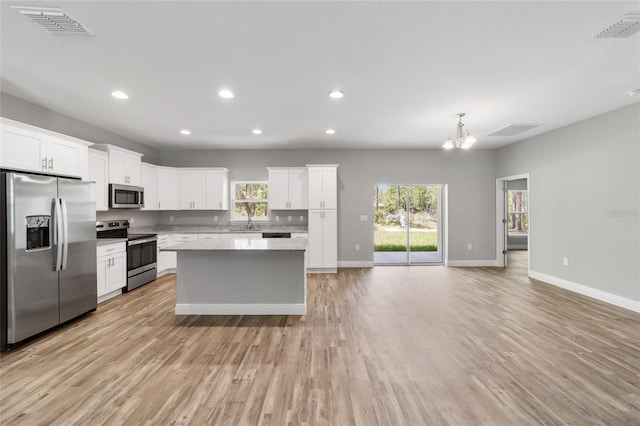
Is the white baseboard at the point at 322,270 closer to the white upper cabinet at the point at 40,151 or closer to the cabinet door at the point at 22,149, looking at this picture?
the white upper cabinet at the point at 40,151

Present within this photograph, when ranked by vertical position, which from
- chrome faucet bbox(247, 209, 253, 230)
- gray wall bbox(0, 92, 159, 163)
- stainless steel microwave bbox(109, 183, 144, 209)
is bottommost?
chrome faucet bbox(247, 209, 253, 230)

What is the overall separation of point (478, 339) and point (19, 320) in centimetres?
458

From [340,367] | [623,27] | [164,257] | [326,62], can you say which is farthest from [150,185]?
[623,27]

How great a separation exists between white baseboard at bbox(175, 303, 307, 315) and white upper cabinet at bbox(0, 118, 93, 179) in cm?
225

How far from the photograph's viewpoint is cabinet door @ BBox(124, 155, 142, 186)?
17.0 ft

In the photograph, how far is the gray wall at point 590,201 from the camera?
12.9 feet

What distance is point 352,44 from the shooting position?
93.7 inches

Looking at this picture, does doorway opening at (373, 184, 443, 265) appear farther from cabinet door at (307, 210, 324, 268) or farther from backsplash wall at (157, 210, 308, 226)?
backsplash wall at (157, 210, 308, 226)

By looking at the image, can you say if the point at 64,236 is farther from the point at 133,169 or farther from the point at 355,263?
the point at 355,263

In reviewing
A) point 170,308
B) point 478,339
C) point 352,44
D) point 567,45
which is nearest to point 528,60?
point 567,45

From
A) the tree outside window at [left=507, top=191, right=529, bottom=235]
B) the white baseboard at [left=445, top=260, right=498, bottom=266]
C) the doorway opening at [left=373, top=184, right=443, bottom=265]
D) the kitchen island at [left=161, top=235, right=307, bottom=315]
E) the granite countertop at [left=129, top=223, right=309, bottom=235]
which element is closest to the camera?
the kitchen island at [left=161, top=235, right=307, bottom=315]

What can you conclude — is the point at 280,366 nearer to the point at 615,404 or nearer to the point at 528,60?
the point at 615,404

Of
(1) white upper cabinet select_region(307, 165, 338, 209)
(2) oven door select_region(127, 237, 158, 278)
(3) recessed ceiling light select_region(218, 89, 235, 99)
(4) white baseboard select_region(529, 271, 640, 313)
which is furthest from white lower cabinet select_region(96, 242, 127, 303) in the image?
(4) white baseboard select_region(529, 271, 640, 313)

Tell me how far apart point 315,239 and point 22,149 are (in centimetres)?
453
